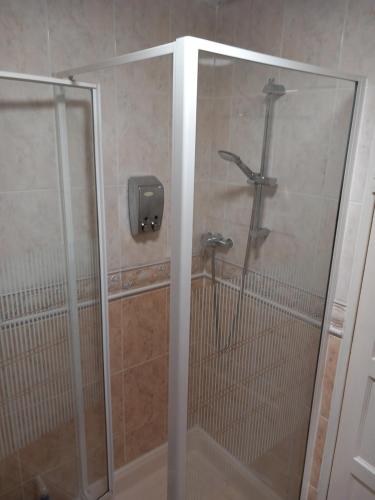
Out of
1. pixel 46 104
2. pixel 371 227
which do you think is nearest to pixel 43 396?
pixel 46 104

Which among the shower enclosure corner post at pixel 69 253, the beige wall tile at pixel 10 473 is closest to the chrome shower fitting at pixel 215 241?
the shower enclosure corner post at pixel 69 253

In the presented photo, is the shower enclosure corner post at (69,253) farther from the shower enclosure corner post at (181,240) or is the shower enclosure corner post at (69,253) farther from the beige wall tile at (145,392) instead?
the shower enclosure corner post at (181,240)

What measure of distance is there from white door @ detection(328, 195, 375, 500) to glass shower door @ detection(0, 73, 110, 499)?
1.02m

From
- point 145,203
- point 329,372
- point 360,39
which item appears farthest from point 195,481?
point 360,39

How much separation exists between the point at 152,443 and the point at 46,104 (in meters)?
1.84

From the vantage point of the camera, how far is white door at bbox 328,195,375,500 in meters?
1.38

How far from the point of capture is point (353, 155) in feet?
4.42

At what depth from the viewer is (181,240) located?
896 millimetres

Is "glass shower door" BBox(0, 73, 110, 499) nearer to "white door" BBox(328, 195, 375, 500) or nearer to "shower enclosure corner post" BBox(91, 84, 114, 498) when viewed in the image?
"shower enclosure corner post" BBox(91, 84, 114, 498)

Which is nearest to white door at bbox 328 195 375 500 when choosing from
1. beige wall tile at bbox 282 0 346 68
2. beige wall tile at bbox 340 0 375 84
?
beige wall tile at bbox 340 0 375 84

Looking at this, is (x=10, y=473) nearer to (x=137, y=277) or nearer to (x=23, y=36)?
(x=137, y=277)

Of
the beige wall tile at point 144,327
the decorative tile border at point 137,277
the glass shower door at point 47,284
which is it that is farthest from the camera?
the beige wall tile at point 144,327

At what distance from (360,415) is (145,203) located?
1242mm

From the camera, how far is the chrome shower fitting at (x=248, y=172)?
105 centimetres
